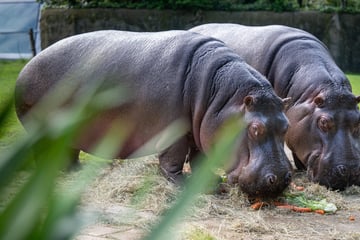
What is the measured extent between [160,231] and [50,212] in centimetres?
8

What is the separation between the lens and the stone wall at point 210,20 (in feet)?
44.3

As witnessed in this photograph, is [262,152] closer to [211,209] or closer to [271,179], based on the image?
[271,179]

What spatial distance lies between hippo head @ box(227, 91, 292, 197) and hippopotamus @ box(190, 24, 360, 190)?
66cm

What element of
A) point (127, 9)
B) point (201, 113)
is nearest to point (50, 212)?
point (201, 113)

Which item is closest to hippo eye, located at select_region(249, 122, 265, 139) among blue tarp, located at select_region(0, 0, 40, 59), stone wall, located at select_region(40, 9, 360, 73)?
stone wall, located at select_region(40, 9, 360, 73)

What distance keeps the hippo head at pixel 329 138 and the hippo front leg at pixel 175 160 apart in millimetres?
966

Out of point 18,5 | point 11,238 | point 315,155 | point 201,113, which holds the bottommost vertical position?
point 18,5

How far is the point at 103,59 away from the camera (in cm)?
509

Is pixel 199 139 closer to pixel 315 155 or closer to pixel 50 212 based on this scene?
pixel 315 155

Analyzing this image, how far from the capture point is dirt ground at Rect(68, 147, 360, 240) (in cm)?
367

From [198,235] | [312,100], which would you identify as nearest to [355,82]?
[312,100]

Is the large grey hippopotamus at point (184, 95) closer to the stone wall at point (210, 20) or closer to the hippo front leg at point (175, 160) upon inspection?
the hippo front leg at point (175, 160)

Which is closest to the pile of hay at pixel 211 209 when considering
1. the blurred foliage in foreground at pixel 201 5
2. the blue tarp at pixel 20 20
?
the blurred foliage in foreground at pixel 201 5

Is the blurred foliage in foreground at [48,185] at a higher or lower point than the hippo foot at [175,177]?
higher
